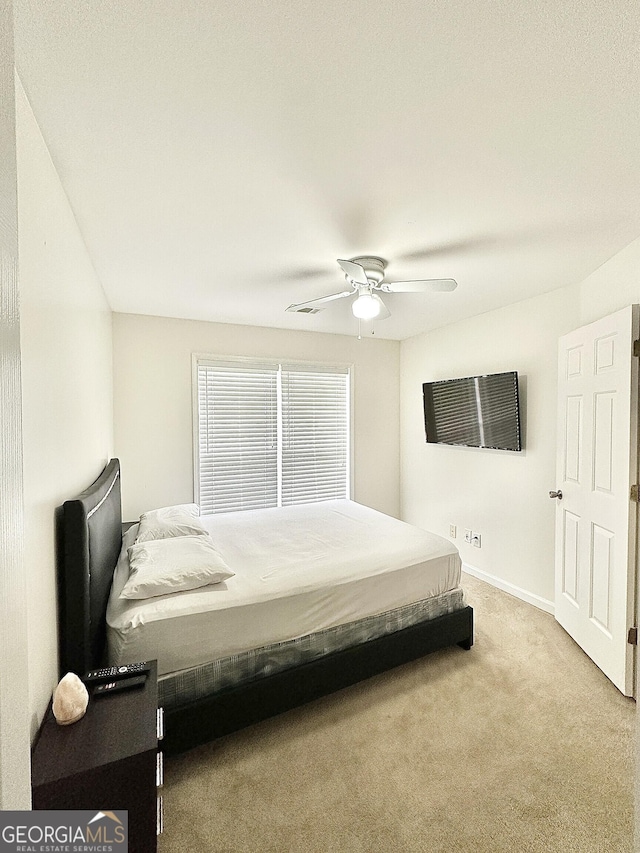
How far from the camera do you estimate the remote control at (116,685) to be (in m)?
1.48

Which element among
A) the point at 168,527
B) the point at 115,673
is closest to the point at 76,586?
the point at 115,673

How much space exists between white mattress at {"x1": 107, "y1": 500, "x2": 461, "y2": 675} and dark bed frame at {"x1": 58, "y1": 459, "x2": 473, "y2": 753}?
0.52 feet

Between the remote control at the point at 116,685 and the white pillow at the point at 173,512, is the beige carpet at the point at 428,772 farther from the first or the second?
the white pillow at the point at 173,512

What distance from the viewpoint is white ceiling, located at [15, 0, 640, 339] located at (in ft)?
3.32

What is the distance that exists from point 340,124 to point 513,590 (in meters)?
3.72

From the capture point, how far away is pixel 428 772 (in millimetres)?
1772

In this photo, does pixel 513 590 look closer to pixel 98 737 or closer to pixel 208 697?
pixel 208 697

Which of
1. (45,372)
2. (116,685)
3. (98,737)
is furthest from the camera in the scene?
(116,685)

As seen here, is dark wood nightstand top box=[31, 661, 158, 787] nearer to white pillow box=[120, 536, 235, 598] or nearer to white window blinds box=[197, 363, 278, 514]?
white pillow box=[120, 536, 235, 598]

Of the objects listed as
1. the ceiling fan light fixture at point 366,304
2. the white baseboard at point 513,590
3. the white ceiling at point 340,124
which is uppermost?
the white ceiling at point 340,124

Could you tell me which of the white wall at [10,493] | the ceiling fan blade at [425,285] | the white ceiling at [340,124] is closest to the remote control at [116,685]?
the white wall at [10,493]

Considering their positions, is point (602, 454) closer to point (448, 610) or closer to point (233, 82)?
point (448, 610)

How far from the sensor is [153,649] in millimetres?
1816

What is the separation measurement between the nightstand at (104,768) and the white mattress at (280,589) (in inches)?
19.1
